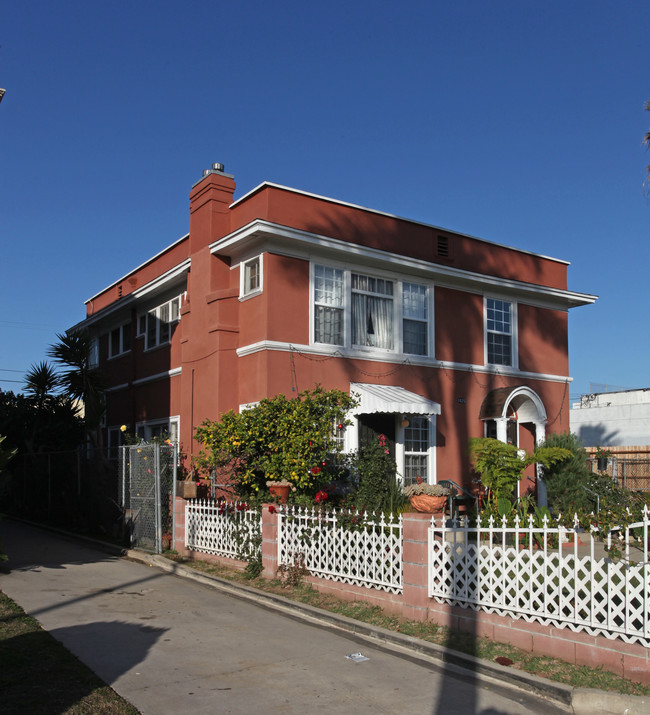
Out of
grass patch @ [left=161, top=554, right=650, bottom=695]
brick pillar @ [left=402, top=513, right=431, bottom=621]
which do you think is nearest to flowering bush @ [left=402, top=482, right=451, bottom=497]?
grass patch @ [left=161, top=554, right=650, bottom=695]

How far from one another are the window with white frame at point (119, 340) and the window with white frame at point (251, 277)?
700 centimetres

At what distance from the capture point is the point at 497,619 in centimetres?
729

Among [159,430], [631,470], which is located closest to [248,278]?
[159,430]

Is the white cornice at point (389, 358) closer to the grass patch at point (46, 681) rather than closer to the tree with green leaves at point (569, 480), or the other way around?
the tree with green leaves at point (569, 480)

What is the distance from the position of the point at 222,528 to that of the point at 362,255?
6256mm

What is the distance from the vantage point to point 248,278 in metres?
15.2

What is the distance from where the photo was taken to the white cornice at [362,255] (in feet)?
46.3

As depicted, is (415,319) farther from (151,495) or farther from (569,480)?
(151,495)

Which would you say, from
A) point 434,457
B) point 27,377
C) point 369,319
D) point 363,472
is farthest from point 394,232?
point 27,377

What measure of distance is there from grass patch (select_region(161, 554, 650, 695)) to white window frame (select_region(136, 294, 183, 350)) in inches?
342

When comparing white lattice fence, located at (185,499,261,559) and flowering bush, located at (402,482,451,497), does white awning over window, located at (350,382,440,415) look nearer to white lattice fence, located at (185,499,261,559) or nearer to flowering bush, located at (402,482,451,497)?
flowering bush, located at (402,482,451,497)

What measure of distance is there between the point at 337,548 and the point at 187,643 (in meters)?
2.61

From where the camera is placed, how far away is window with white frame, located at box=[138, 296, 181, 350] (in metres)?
18.1

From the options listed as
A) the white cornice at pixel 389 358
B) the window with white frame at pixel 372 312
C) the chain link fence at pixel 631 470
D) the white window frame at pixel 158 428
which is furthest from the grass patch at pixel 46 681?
the chain link fence at pixel 631 470
